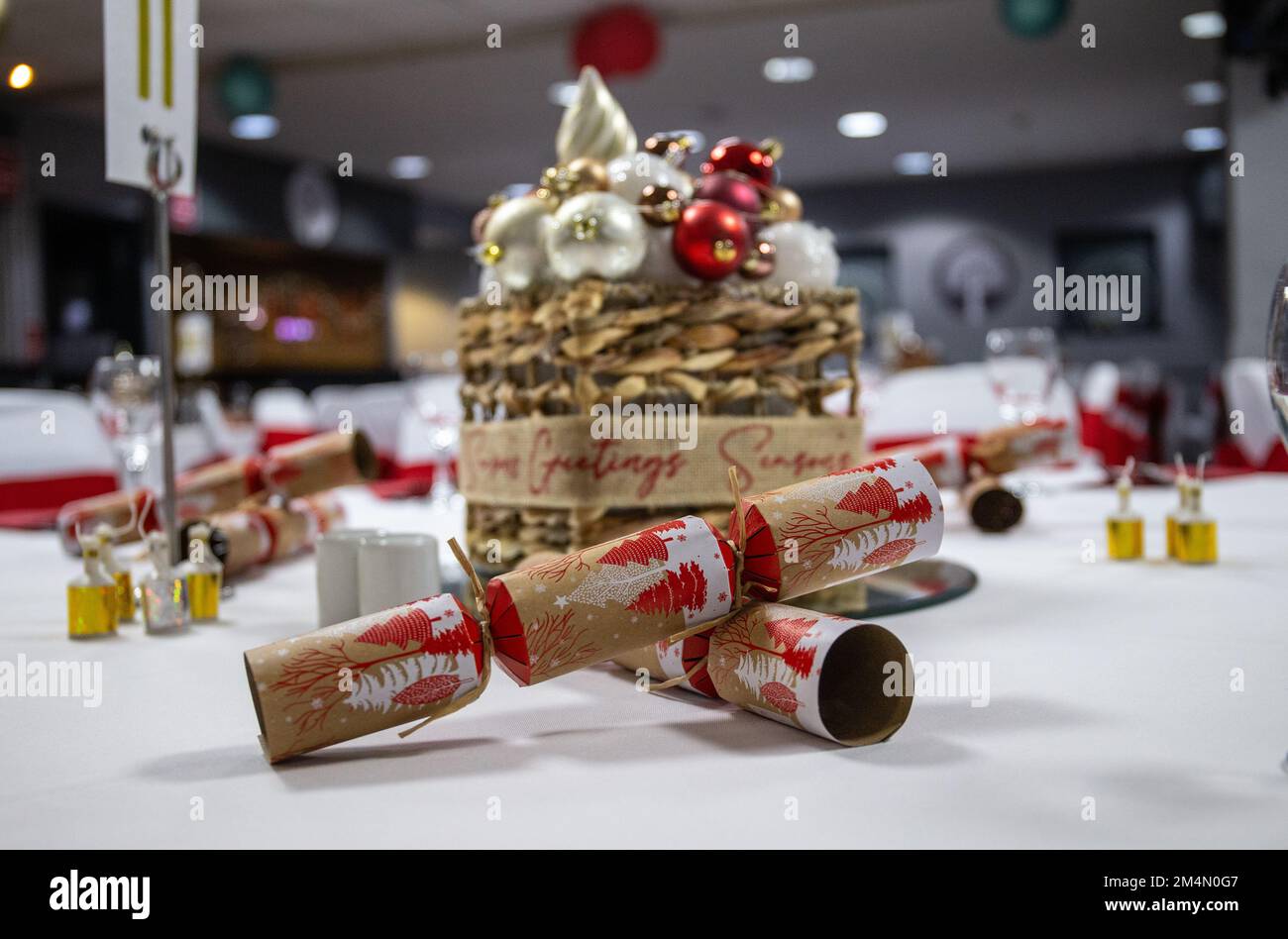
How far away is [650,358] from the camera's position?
2.77ft

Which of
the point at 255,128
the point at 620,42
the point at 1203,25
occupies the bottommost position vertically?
the point at 620,42

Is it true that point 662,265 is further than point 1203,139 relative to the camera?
No

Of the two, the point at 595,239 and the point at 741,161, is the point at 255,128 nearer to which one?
the point at 741,161

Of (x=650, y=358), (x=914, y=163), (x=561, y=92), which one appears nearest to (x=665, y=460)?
(x=650, y=358)

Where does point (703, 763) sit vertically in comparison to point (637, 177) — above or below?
below

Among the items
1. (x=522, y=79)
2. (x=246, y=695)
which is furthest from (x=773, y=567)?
(x=522, y=79)

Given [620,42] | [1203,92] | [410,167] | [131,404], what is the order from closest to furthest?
[131,404], [620,42], [1203,92], [410,167]

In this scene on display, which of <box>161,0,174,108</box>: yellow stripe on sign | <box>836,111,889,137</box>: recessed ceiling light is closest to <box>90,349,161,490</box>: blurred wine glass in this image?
<box>161,0,174,108</box>: yellow stripe on sign

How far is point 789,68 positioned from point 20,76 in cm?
618

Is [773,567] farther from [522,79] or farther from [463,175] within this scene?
[463,175]

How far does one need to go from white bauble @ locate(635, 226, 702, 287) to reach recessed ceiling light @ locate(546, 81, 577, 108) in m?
6.04

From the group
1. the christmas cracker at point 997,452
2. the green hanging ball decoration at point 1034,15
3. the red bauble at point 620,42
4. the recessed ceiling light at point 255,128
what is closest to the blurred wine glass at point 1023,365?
the christmas cracker at point 997,452

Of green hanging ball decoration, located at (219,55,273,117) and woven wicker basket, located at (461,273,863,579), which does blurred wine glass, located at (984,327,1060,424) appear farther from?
green hanging ball decoration, located at (219,55,273,117)

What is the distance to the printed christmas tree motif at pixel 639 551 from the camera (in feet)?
1.83
